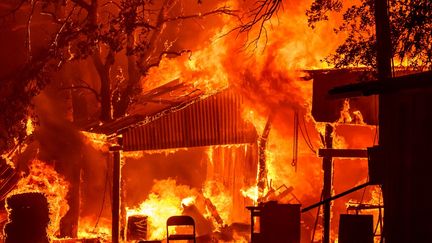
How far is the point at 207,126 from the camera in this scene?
18031 millimetres

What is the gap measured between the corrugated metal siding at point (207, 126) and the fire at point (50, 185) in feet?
16.2

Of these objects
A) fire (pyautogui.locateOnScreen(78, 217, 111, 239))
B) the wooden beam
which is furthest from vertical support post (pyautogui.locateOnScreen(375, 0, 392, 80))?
fire (pyautogui.locateOnScreen(78, 217, 111, 239))

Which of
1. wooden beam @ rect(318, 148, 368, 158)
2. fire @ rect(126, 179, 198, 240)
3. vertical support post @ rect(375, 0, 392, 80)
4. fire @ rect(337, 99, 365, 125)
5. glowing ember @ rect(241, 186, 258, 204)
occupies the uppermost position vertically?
vertical support post @ rect(375, 0, 392, 80)

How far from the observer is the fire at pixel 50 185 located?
19.9 metres

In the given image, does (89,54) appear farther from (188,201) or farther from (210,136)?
(188,201)

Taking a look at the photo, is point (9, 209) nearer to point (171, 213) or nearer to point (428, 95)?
point (171, 213)

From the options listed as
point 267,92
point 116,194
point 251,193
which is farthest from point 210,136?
point 116,194

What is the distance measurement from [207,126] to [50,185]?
21.9ft

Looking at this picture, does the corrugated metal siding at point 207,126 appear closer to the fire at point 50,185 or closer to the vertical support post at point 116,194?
the vertical support post at point 116,194

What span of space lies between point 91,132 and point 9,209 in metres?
3.22

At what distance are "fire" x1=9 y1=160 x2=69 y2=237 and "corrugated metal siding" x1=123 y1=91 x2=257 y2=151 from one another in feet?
16.2

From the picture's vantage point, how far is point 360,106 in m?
14.4

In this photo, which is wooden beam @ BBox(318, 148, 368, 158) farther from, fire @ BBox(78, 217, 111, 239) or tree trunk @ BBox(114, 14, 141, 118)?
fire @ BBox(78, 217, 111, 239)

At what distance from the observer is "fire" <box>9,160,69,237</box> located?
65.2 ft
